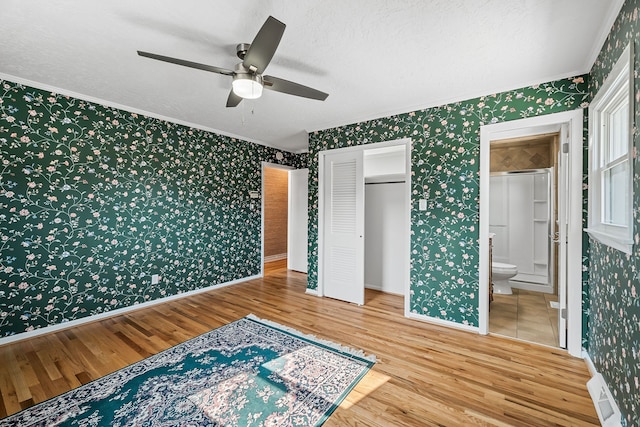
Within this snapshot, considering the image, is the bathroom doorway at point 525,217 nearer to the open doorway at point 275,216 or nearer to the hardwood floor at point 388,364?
the hardwood floor at point 388,364

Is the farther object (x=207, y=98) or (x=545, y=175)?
(x=545, y=175)

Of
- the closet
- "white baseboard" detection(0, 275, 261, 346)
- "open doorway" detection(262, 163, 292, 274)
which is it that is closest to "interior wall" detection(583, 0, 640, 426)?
the closet

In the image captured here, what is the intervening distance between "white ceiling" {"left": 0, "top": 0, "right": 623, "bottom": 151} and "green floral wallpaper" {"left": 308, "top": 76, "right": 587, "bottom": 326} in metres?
0.15

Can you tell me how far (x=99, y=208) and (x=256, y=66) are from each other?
2.55 m

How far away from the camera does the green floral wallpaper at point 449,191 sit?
2633 millimetres

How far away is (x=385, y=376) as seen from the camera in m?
2.00

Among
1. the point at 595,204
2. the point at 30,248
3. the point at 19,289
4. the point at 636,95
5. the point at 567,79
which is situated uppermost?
the point at 567,79

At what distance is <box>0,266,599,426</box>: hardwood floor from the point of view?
5.45 ft

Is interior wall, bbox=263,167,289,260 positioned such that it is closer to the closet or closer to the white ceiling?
the closet

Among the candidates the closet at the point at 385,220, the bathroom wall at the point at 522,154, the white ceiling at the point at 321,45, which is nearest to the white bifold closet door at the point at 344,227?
the closet at the point at 385,220

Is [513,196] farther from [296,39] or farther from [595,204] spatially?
[296,39]

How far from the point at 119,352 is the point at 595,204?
4036mm

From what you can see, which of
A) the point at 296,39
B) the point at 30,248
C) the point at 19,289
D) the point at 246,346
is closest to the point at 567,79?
the point at 296,39

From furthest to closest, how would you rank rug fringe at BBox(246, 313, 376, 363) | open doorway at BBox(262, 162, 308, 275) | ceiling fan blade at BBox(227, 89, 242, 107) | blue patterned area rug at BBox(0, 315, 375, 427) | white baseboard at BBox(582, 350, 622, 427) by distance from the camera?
open doorway at BBox(262, 162, 308, 275), rug fringe at BBox(246, 313, 376, 363), ceiling fan blade at BBox(227, 89, 242, 107), blue patterned area rug at BBox(0, 315, 375, 427), white baseboard at BBox(582, 350, 622, 427)
